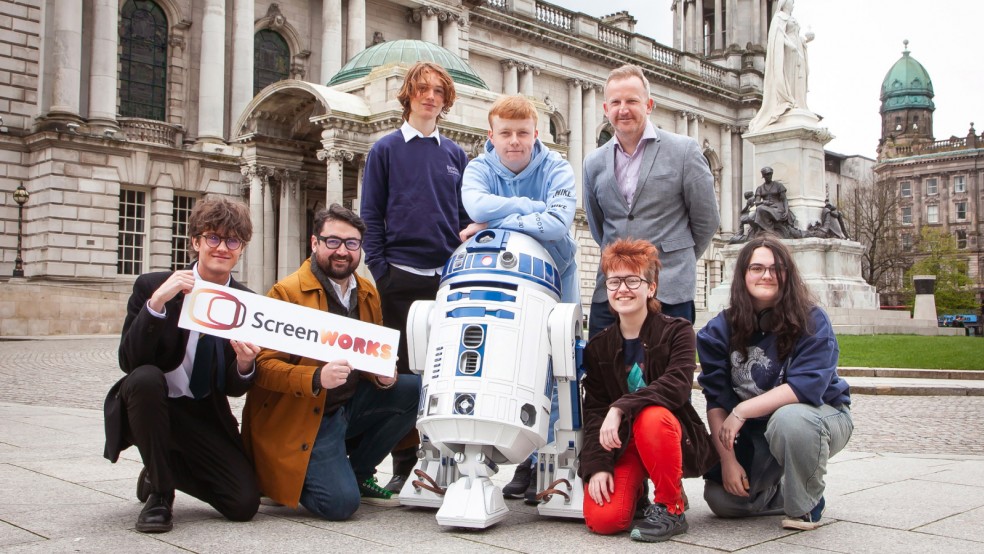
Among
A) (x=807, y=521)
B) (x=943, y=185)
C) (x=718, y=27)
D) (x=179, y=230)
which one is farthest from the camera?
(x=943, y=185)

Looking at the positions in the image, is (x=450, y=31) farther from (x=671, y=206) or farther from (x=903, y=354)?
(x=671, y=206)

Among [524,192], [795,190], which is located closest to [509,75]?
[795,190]

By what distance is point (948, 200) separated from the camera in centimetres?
9494

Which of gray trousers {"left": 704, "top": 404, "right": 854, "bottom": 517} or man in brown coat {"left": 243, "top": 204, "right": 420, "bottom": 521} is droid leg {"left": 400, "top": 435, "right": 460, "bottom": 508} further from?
gray trousers {"left": 704, "top": 404, "right": 854, "bottom": 517}

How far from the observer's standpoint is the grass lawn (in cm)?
1561

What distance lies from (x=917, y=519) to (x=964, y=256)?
304 ft

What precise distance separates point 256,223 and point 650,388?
74.5 feet

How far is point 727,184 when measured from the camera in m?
63.2

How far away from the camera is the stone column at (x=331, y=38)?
35.7 meters

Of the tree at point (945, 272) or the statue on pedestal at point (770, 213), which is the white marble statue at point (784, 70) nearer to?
the statue on pedestal at point (770, 213)

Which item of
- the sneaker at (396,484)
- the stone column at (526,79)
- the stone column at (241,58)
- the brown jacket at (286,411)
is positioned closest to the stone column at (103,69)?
the stone column at (241,58)

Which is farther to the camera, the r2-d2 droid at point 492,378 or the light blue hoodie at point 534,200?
the light blue hoodie at point 534,200

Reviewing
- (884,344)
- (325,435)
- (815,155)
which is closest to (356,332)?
(325,435)

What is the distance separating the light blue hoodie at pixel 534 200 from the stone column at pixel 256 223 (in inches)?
798
